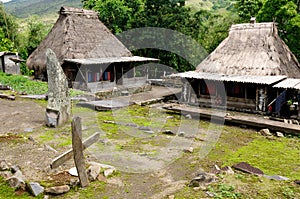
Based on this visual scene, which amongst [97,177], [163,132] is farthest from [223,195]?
[163,132]

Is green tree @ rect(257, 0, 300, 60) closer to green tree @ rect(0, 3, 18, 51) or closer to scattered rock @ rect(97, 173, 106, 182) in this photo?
scattered rock @ rect(97, 173, 106, 182)

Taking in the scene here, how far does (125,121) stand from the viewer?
13750 millimetres

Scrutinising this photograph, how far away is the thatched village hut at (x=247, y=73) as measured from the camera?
15930 millimetres

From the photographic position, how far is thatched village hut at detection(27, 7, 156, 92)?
2047 cm

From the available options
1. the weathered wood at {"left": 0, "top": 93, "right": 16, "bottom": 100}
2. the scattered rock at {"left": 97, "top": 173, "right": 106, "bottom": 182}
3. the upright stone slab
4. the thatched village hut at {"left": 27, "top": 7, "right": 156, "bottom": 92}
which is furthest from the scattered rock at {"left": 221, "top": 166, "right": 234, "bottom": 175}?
the thatched village hut at {"left": 27, "top": 7, "right": 156, "bottom": 92}

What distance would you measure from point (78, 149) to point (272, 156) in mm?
6726

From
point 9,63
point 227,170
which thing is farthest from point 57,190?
point 9,63

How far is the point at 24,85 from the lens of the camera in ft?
66.2

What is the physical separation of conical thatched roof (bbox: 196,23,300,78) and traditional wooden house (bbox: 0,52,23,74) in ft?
51.2

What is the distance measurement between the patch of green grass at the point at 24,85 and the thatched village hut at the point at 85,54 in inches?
56.5

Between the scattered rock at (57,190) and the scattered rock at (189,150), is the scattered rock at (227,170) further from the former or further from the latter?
the scattered rock at (57,190)

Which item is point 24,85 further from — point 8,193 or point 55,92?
point 8,193

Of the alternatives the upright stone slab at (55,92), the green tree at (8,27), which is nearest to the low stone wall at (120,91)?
the upright stone slab at (55,92)

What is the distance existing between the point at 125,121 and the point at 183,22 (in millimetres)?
16193
